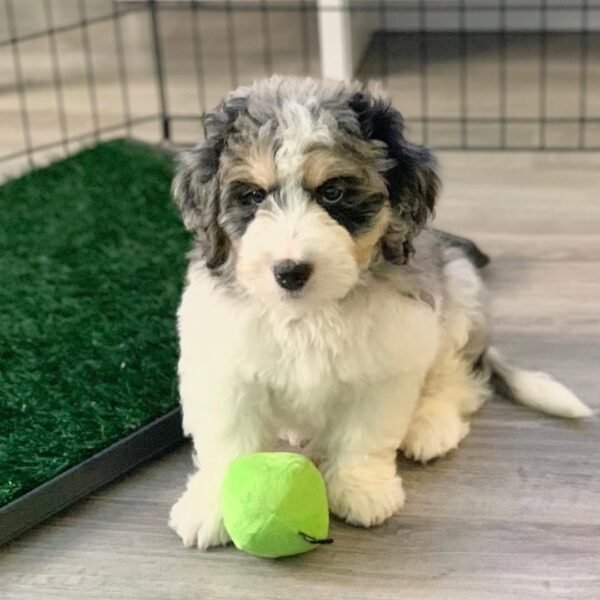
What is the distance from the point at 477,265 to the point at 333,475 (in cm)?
100

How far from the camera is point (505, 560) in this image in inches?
73.9

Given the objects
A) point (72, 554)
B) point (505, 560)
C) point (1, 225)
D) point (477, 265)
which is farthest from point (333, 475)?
point (1, 225)

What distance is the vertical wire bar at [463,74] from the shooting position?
151 inches

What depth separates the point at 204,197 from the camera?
5.84 feet

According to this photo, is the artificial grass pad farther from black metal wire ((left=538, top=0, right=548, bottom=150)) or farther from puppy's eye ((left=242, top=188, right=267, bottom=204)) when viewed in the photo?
black metal wire ((left=538, top=0, right=548, bottom=150))

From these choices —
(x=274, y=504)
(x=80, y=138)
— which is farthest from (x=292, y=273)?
(x=80, y=138)

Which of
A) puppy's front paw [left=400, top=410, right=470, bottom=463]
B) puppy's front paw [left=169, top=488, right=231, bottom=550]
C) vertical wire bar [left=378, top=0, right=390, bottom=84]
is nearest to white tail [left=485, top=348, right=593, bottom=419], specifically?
puppy's front paw [left=400, top=410, right=470, bottom=463]

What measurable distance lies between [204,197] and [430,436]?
0.67 m

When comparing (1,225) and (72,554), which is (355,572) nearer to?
(72,554)

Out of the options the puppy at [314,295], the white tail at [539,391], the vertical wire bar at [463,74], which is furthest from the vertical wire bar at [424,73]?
the puppy at [314,295]

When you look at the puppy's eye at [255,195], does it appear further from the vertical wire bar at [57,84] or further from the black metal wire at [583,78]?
the black metal wire at [583,78]

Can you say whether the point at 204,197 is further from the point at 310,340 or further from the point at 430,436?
the point at 430,436

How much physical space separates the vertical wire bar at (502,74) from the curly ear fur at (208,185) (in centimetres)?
207

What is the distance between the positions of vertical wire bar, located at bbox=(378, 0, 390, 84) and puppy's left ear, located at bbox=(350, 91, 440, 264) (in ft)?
8.54
